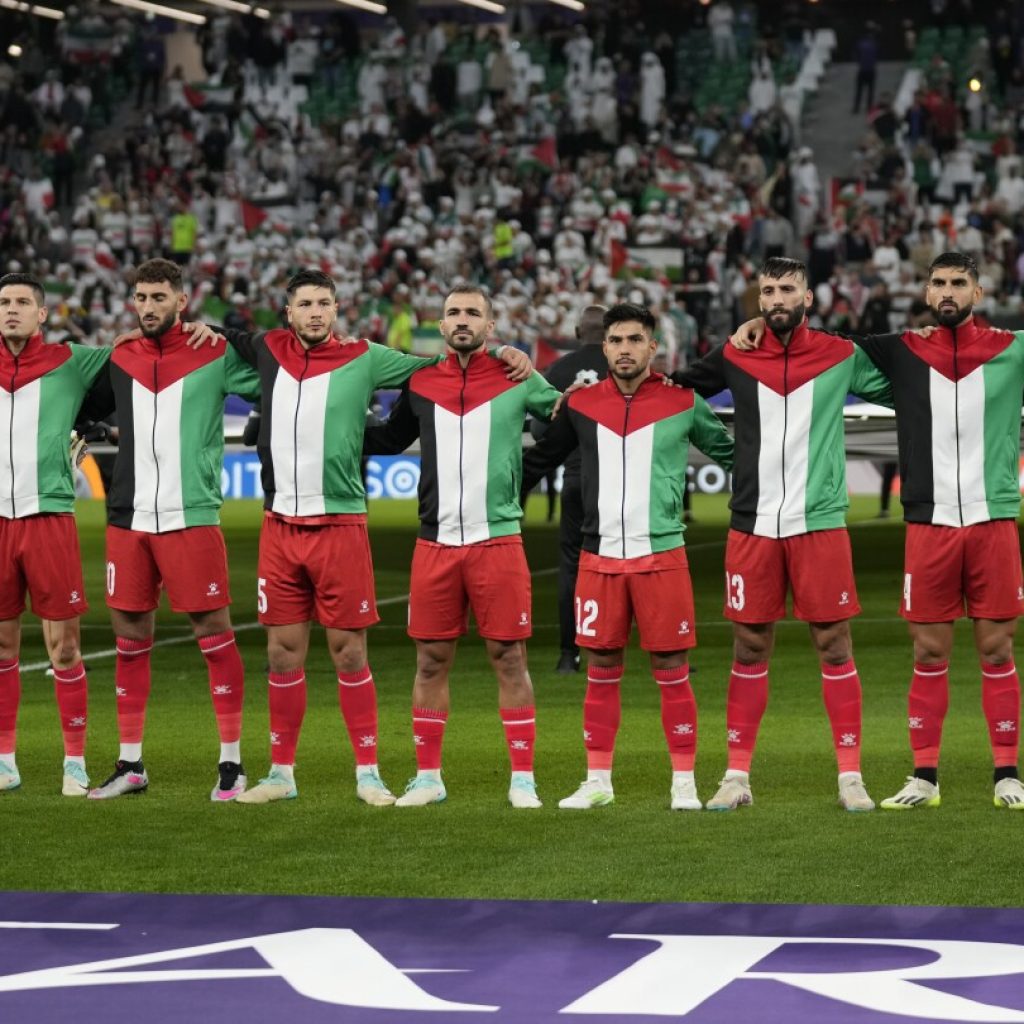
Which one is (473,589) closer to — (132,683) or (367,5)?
(132,683)

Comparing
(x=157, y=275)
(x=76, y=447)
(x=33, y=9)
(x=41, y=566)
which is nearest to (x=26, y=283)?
(x=157, y=275)

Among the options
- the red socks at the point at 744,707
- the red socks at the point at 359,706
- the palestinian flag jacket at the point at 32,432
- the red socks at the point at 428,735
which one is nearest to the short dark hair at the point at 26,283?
the palestinian flag jacket at the point at 32,432

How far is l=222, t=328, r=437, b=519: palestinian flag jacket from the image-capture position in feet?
26.0

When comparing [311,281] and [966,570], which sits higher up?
[311,281]

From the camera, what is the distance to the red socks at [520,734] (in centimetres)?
793

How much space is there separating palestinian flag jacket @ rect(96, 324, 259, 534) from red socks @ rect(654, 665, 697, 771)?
5.93 feet

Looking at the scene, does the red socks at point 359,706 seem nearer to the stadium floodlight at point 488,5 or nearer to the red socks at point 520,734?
the red socks at point 520,734

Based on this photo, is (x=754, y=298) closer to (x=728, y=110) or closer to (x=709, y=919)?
(x=728, y=110)

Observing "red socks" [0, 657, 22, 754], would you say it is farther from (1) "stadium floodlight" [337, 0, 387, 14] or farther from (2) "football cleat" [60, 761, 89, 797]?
(1) "stadium floodlight" [337, 0, 387, 14]

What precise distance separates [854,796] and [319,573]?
2.08 metres

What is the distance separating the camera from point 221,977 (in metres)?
5.53

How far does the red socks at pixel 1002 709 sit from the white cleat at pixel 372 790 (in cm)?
220

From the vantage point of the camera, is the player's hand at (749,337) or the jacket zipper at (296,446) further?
the jacket zipper at (296,446)

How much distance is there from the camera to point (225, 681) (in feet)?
26.9
